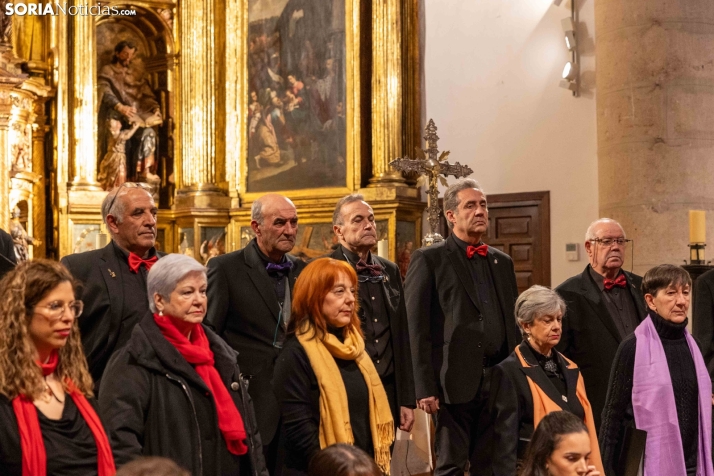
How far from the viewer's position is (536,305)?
4.25 meters

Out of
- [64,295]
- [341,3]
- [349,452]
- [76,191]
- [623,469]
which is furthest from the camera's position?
[76,191]

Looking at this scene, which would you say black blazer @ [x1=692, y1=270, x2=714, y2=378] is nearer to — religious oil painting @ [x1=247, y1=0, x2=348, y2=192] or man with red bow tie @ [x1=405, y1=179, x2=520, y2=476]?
man with red bow tie @ [x1=405, y1=179, x2=520, y2=476]

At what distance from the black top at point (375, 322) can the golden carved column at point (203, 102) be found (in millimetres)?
7151

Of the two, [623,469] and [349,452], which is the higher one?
[349,452]

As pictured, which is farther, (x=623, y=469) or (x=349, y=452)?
(x=623, y=469)

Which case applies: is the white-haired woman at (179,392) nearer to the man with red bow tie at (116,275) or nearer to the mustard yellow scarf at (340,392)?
the mustard yellow scarf at (340,392)

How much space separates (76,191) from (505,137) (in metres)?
5.02

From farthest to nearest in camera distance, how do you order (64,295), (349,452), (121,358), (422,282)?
(422,282)
(121,358)
(64,295)
(349,452)

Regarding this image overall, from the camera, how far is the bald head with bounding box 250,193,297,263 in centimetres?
457

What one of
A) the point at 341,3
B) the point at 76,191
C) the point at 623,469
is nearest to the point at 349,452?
the point at 623,469

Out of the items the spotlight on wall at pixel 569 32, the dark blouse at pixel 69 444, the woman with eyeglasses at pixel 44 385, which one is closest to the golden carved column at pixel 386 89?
the spotlight on wall at pixel 569 32

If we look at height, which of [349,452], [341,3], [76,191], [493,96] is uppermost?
[341,3]

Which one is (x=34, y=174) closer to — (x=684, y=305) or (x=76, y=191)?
(x=76, y=191)

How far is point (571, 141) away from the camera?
31.6ft
